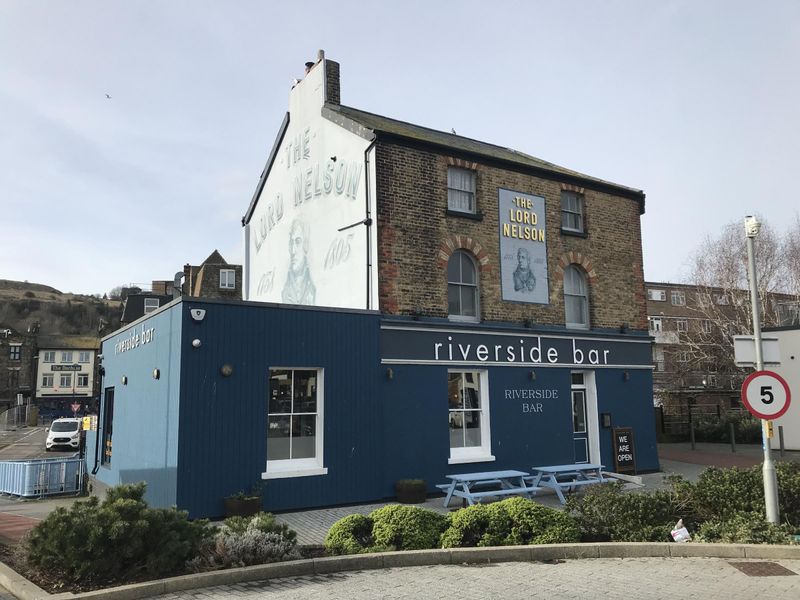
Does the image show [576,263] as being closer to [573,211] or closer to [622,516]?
[573,211]

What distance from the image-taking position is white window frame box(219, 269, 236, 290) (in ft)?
145

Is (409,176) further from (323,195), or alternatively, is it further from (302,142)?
(302,142)

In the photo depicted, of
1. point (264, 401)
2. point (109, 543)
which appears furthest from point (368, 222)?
point (109, 543)

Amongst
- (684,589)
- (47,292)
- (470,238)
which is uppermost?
(47,292)

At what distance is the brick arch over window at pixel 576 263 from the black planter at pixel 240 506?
966cm

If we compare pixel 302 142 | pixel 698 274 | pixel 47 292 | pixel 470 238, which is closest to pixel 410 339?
pixel 470 238

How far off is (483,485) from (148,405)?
7389 millimetres

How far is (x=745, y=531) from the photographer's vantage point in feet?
28.3

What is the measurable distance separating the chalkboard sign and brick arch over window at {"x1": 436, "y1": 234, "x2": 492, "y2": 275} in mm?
5825

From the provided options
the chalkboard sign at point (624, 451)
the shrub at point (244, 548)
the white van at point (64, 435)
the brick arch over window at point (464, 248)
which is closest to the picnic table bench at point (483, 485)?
the chalkboard sign at point (624, 451)

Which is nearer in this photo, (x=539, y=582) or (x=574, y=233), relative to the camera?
(x=539, y=582)

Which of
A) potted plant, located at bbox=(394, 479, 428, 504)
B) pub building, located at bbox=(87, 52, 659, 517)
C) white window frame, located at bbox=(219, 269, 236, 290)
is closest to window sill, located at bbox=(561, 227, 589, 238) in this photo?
pub building, located at bbox=(87, 52, 659, 517)

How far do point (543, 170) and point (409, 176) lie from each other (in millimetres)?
4191

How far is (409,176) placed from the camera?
48.5 ft
